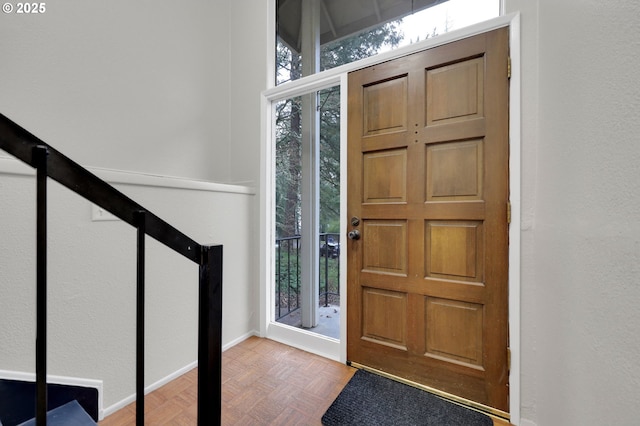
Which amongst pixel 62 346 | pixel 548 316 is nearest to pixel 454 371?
pixel 548 316

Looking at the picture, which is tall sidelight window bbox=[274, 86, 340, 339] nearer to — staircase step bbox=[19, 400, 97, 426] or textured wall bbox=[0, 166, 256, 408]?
textured wall bbox=[0, 166, 256, 408]

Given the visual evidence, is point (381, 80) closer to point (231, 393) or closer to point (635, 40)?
point (635, 40)

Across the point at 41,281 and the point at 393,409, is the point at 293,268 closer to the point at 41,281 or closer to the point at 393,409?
the point at 393,409

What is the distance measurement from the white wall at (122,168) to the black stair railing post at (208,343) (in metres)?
0.89

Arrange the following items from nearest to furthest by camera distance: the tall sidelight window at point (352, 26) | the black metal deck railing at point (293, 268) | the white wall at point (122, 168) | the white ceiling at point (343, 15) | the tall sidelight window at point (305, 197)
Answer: the white wall at point (122, 168)
the tall sidelight window at point (352, 26)
the white ceiling at point (343, 15)
the tall sidelight window at point (305, 197)
the black metal deck railing at point (293, 268)

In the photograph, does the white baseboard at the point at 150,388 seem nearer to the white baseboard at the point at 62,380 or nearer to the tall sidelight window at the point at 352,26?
the white baseboard at the point at 62,380

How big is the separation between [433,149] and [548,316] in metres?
0.96

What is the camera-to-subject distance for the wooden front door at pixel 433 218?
1.33 m

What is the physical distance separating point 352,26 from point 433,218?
5.15 ft

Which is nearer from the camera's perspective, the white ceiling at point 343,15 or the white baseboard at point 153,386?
the white baseboard at point 153,386

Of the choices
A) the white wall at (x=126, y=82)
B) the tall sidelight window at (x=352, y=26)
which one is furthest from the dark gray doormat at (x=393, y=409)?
the tall sidelight window at (x=352, y=26)

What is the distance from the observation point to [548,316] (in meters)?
1.06

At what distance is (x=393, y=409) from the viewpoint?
1.33 m

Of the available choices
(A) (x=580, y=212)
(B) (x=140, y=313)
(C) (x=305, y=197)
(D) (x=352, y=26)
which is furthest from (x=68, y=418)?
(D) (x=352, y=26)
